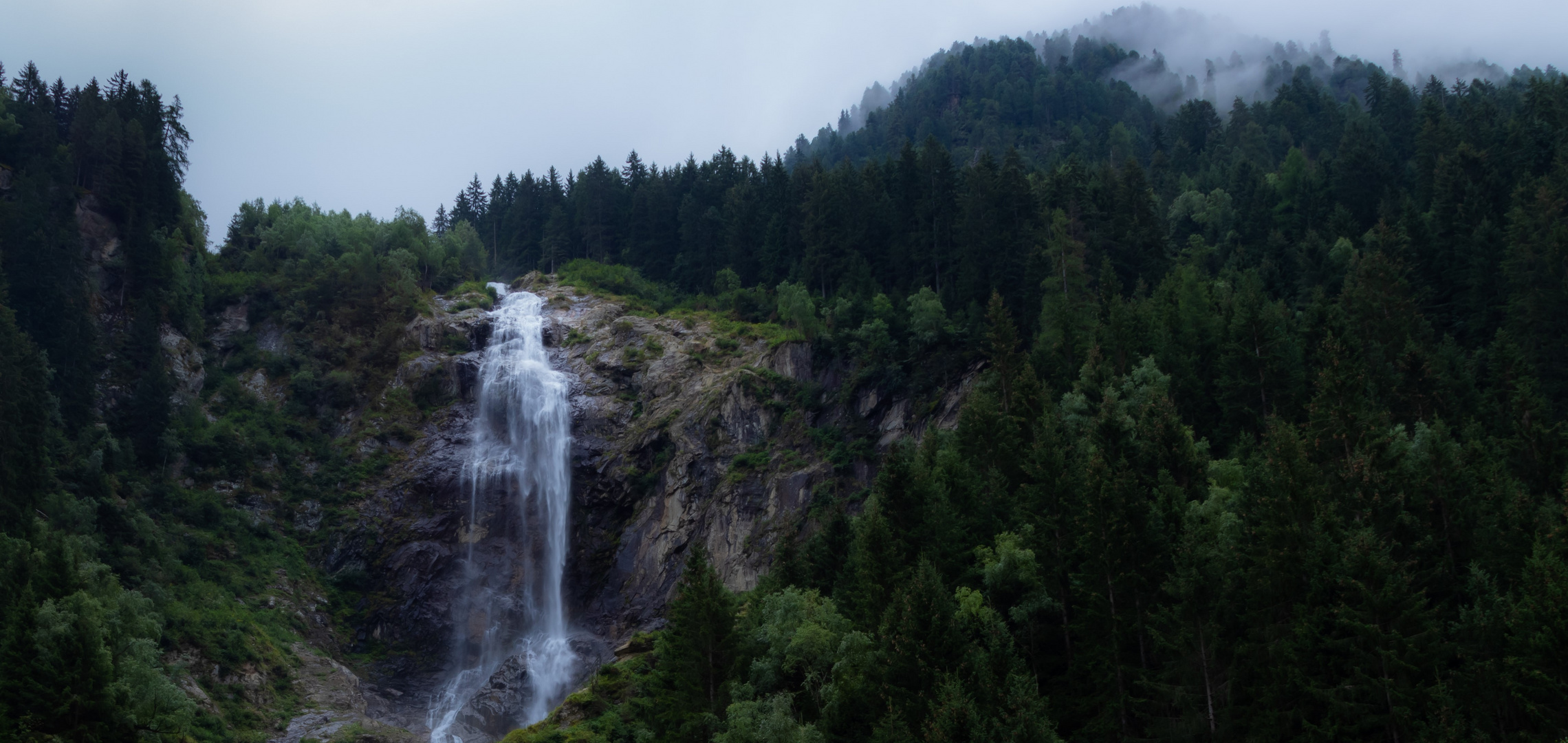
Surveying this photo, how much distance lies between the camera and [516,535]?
267ft

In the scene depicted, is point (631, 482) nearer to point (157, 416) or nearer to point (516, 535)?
point (516, 535)

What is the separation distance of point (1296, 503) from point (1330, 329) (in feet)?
68.4

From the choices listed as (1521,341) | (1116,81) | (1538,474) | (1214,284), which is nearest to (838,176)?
(1214,284)

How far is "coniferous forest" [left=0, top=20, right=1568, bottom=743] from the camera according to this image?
38.7 metres

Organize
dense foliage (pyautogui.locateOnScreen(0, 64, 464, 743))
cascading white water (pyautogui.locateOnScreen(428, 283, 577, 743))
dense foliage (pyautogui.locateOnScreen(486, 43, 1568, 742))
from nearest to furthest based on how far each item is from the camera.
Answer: dense foliage (pyautogui.locateOnScreen(486, 43, 1568, 742)) → dense foliage (pyautogui.locateOnScreen(0, 64, 464, 743)) → cascading white water (pyautogui.locateOnScreen(428, 283, 577, 743))

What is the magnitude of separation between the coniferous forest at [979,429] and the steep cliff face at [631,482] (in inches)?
84.9

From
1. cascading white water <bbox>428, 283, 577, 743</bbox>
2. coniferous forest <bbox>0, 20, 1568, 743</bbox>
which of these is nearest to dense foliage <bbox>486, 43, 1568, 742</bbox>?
coniferous forest <bbox>0, 20, 1568, 743</bbox>

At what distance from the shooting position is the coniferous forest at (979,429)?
38.7 meters

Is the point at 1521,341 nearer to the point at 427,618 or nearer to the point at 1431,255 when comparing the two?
the point at 1431,255

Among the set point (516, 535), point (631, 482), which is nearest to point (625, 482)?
point (631, 482)

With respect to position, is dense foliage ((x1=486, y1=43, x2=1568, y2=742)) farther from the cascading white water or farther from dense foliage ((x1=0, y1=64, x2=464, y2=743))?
dense foliage ((x1=0, y1=64, x2=464, y2=743))

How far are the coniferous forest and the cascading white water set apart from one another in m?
7.91

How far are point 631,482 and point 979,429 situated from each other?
32.9 m

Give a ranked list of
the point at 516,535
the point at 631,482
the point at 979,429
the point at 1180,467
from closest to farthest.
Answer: the point at 1180,467 < the point at 979,429 < the point at 631,482 < the point at 516,535
